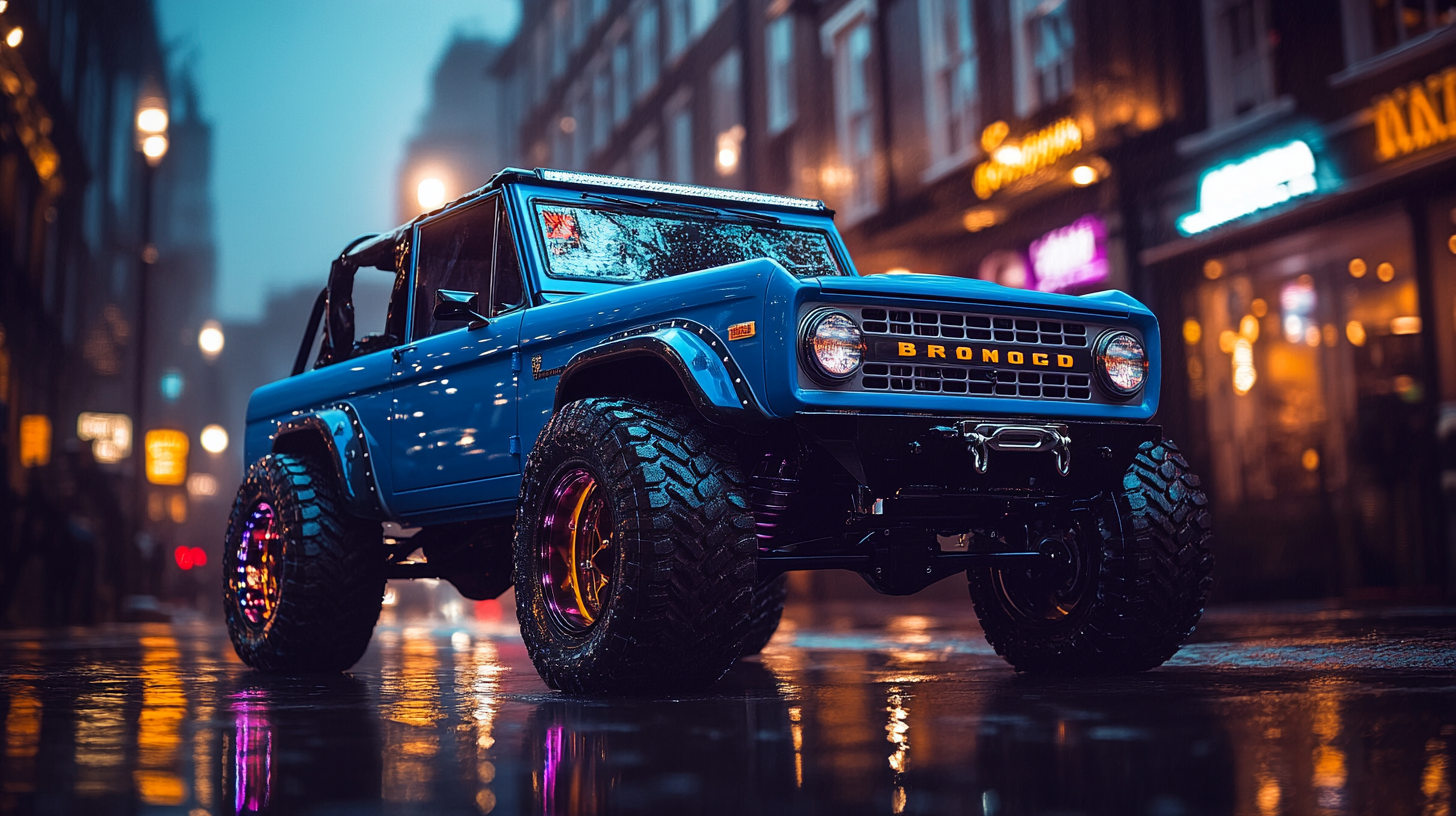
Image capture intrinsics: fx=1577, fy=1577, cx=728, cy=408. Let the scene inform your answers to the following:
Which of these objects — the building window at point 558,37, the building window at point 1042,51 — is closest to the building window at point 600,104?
the building window at point 558,37

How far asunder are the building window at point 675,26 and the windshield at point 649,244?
23.0 m

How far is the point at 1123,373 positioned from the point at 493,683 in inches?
117

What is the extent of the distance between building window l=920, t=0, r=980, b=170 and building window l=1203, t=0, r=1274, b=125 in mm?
3635

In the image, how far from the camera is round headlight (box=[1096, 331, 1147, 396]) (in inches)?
248

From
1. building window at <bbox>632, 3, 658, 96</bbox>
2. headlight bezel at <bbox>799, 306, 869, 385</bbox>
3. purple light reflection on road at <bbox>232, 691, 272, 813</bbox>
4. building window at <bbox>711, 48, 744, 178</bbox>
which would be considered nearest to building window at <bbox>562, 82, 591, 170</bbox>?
building window at <bbox>632, 3, 658, 96</bbox>

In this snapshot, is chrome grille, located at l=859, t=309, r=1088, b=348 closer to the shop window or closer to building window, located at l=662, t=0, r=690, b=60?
the shop window

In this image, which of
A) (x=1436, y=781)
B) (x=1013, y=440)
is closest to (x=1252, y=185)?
(x=1013, y=440)

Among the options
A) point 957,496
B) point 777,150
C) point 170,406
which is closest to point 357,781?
point 957,496

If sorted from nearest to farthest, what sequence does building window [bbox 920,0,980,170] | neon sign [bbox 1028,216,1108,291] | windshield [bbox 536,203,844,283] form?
windshield [bbox 536,203,844,283], neon sign [bbox 1028,216,1108,291], building window [bbox 920,0,980,170]

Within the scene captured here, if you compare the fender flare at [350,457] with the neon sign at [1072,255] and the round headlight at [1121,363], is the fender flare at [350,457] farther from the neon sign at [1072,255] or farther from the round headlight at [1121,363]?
the neon sign at [1072,255]

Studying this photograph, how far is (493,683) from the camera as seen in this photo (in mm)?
6816

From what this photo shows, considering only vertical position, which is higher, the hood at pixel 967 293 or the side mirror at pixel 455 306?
the side mirror at pixel 455 306

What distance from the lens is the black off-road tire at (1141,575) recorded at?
6.31m

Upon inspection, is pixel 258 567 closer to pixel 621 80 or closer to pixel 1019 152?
pixel 1019 152
